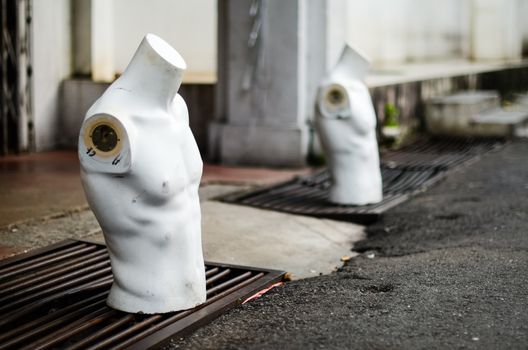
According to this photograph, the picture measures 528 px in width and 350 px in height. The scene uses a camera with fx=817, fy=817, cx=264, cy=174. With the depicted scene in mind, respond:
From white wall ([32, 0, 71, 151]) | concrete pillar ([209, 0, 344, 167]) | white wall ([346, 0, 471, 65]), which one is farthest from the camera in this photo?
white wall ([346, 0, 471, 65])

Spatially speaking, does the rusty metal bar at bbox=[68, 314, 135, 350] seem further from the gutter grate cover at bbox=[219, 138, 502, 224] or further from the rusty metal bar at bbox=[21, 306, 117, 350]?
the gutter grate cover at bbox=[219, 138, 502, 224]

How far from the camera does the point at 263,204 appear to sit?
763 cm

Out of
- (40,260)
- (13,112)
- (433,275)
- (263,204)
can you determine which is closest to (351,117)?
(263,204)

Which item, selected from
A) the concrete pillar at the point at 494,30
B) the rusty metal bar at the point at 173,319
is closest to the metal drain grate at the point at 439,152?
the rusty metal bar at the point at 173,319

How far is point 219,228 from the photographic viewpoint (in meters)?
6.71

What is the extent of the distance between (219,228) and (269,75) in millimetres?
3624

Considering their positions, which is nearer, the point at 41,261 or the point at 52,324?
the point at 52,324

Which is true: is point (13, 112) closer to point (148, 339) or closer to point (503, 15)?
point (148, 339)

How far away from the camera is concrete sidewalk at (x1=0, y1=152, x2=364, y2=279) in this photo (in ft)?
19.4

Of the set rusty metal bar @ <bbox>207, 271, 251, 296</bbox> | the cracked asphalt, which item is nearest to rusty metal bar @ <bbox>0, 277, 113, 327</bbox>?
rusty metal bar @ <bbox>207, 271, 251, 296</bbox>

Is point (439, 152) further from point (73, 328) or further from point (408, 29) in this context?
point (73, 328)

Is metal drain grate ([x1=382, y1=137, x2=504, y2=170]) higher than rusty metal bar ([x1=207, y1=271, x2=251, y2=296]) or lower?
higher

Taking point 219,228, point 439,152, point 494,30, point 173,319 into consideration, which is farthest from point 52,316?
point 494,30

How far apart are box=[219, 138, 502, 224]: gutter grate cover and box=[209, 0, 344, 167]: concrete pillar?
31.7 inches
